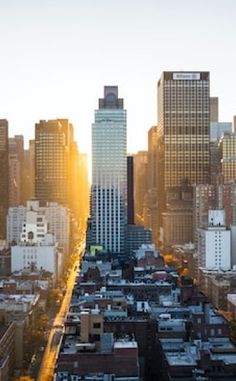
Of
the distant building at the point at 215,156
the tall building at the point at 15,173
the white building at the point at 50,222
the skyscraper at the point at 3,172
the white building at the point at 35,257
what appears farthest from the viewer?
the tall building at the point at 15,173

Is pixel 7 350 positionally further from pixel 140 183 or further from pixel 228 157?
pixel 140 183

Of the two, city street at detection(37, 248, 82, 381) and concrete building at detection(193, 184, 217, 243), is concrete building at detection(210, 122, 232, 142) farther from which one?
city street at detection(37, 248, 82, 381)

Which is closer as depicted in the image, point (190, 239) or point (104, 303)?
point (104, 303)

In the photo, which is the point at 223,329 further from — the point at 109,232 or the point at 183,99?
the point at 183,99

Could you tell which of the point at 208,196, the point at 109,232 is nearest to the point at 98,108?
the point at 109,232

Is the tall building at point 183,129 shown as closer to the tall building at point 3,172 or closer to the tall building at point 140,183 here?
the tall building at point 3,172

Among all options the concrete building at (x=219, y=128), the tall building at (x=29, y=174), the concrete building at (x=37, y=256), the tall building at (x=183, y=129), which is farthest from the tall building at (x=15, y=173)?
the concrete building at (x=37, y=256)
